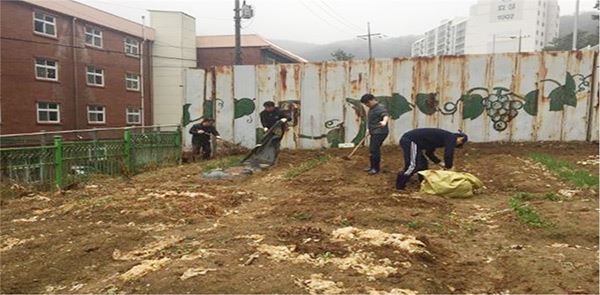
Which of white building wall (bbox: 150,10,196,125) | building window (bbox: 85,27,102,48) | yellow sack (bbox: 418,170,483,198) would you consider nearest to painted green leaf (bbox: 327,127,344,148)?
yellow sack (bbox: 418,170,483,198)

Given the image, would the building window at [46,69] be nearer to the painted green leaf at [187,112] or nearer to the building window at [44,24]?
the building window at [44,24]

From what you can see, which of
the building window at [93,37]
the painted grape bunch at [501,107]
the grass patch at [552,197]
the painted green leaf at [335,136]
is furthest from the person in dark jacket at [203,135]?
the building window at [93,37]

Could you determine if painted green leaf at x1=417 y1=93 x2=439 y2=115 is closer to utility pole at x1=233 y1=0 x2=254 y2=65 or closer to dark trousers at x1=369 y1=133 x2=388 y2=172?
dark trousers at x1=369 y1=133 x2=388 y2=172

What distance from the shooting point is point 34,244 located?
4.50 meters

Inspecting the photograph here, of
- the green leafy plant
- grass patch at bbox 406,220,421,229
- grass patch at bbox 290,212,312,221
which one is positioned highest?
grass patch at bbox 406,220,421,229

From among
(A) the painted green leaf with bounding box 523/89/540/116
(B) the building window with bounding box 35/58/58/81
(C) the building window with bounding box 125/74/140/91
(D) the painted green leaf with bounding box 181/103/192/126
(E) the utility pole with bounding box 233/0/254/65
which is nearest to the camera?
(A) the painted green leaf with bounding box 523/89/540/116

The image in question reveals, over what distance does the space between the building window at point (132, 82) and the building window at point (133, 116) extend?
1.50 m

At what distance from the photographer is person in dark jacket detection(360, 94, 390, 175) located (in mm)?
7700

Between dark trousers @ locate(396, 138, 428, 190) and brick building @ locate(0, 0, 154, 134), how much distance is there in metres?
21.4

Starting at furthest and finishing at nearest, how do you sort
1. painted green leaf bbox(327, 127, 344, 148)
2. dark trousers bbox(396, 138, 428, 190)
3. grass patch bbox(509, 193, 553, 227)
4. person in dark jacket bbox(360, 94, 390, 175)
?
painted green leaf bbox(327, 127, 344, 148), person in dark jacket bbox(360, 94, 390, 175), dark trousers bbox(396, 138, 428, 190), grass patch bbox(509, 193, 553, 227)

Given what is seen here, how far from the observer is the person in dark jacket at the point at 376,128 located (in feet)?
25.3

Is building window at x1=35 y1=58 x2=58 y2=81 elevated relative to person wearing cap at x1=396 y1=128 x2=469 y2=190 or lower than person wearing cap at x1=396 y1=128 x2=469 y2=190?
elevated

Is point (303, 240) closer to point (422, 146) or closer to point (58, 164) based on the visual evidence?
point (422, 146)

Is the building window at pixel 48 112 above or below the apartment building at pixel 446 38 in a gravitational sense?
below
